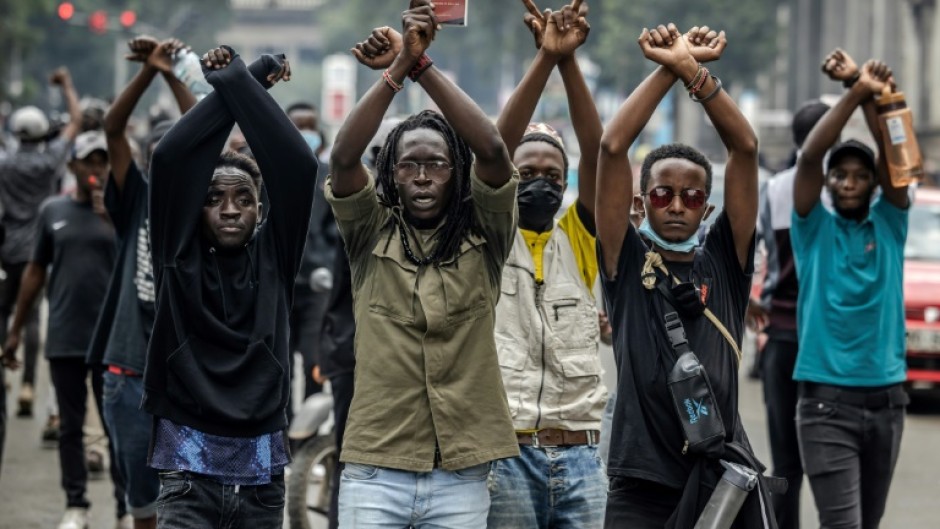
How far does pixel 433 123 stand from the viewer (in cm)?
515

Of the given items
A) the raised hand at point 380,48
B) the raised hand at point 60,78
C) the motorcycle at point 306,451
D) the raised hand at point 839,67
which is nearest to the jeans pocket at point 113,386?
the motorcycle at point 306,451

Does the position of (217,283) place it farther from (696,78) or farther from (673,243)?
(696,78)

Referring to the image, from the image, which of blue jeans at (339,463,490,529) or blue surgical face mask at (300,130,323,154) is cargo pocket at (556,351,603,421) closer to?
blue jeans at (339,463,490,529)

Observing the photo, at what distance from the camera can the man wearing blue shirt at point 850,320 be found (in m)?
6.91

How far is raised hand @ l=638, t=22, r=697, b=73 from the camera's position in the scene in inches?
201

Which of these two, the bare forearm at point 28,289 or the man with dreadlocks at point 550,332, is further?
the bare forearm at point 28,289

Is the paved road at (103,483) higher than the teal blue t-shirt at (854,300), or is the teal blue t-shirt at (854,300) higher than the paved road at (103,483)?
the teal blue t-shirt at (854,300)

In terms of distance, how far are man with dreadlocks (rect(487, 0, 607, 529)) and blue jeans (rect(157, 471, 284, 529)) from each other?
2.31ft

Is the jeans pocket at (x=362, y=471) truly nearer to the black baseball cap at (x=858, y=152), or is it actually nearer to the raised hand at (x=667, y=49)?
the raised hand at (x=667, y=49)

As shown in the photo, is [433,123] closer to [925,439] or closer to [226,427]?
[226,427]

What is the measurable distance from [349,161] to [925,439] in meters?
8.48

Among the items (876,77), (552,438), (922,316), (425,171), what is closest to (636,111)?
(425,171)

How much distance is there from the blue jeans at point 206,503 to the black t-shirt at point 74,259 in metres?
3.69

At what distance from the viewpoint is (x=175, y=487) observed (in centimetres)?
520
